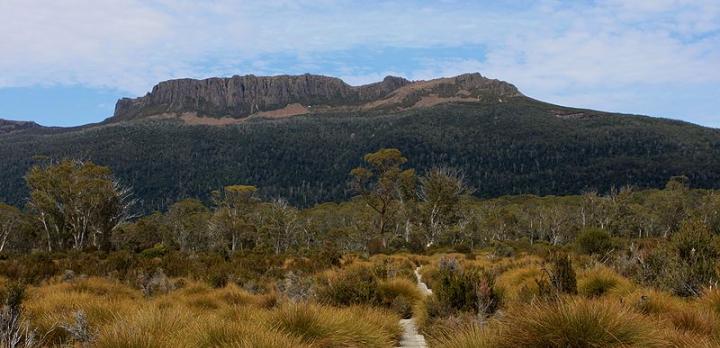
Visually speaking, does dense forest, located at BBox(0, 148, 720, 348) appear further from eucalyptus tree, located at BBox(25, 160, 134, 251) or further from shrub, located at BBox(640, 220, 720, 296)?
eucalyptus tree, located at BBox(25, 160, 134, 251)

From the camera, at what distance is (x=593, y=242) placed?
21.0 metres

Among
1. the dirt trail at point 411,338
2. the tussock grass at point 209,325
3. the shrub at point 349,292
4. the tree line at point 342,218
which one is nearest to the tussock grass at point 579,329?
the tussock grass at point 209,325

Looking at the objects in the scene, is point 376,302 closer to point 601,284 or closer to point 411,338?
point 411,338

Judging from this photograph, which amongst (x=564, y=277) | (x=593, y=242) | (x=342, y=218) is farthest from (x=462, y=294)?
(x=342, y=218)

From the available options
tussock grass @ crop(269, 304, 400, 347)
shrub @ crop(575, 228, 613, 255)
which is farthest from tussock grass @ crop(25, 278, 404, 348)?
shrub @ crop(575, 228, 613, 255)

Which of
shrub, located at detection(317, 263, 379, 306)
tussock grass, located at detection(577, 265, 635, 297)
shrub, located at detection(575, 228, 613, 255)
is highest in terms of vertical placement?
tussock grass, located at detection(577, 265, 635, 297)

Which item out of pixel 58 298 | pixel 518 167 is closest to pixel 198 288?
pixel 58 298

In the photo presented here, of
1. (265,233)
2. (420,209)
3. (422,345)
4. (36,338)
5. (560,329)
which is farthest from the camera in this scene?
(265,233)

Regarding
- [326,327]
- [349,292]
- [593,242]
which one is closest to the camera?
[326,327]

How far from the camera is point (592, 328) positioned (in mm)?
5449

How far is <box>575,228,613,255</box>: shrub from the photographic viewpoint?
20938 millimetres

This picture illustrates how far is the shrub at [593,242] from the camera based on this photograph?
20938 mm

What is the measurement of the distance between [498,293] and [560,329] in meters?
4.62

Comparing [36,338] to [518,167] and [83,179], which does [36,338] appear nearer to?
[83,179]
